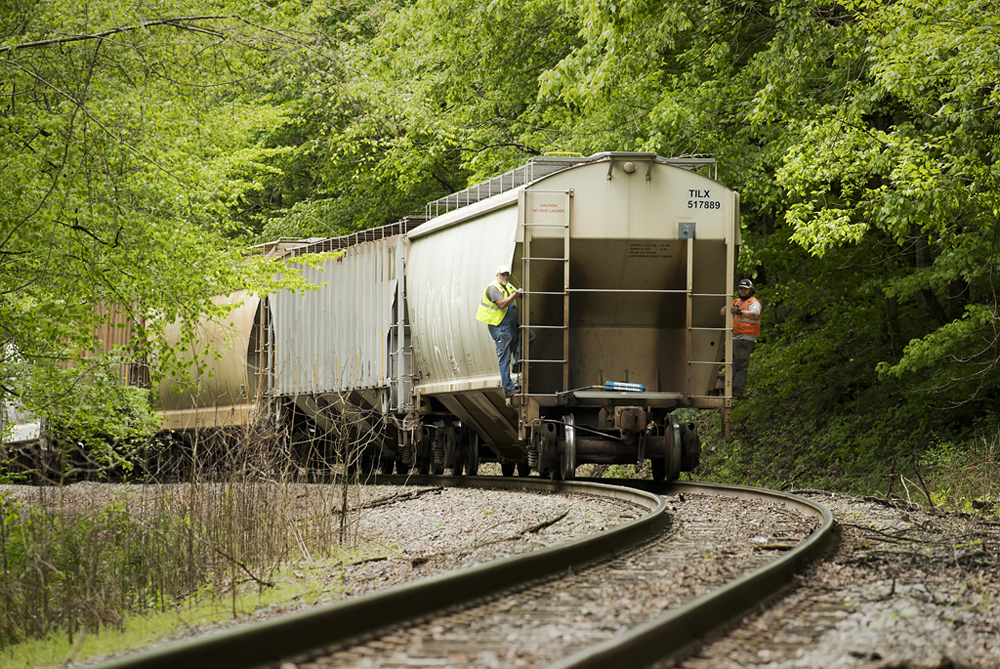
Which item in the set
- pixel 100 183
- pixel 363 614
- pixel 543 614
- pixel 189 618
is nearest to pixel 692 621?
pixel 543 614

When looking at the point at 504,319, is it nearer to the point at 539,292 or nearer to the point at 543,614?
the point at 539,292

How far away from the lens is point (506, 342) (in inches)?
489

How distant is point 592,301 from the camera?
12.9 m

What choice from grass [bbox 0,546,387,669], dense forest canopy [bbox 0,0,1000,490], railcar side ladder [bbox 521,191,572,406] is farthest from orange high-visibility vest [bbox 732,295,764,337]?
grass [bbox 0,546,387,669]

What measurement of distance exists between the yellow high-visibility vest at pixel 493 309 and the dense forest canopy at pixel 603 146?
79.9 inches

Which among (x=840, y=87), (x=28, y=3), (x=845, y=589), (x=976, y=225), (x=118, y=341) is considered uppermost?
(x=840, y=87)

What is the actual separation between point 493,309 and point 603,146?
6553mm

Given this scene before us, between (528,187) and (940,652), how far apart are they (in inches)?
332

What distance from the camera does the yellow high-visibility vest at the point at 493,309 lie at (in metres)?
12.3

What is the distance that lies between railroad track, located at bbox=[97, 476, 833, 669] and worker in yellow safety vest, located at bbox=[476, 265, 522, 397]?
472 cm

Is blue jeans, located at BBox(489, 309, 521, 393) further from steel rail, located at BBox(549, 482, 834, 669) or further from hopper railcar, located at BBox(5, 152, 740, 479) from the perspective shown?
steel rail, located at BBox(549, 482, 834, 669)

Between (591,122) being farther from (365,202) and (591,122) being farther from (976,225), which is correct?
(365,202)

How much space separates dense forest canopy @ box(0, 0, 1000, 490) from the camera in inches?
371

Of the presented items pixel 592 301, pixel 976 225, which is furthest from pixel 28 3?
pixel 976 225
